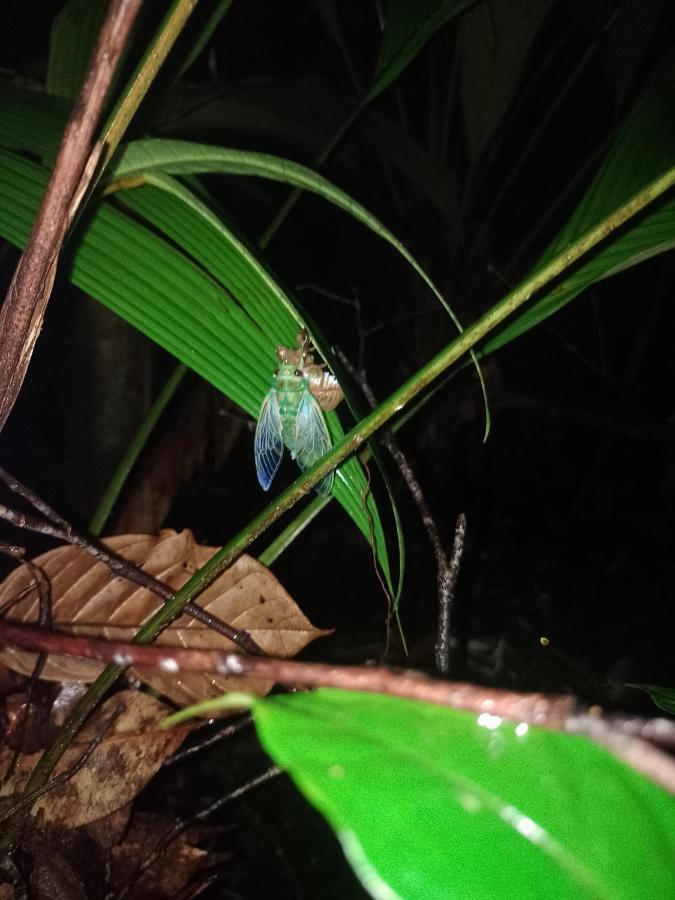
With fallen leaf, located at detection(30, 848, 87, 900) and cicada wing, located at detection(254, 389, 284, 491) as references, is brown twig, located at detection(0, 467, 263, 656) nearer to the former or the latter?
cicada wing, located at detection(254, 389, 284, 491)

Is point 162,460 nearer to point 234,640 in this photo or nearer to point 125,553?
point 125,553

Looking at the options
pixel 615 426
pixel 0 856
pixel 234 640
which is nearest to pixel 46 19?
pixel 234 640

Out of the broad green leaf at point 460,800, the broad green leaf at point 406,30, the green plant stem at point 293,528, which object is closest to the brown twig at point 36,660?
the green plant stem at point 293,528

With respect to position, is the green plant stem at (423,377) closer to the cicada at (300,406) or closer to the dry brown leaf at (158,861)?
the cicada at (300,406)

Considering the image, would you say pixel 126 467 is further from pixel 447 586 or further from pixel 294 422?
pixel 447 586

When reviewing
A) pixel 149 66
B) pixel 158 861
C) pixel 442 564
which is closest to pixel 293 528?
pixel 442 564

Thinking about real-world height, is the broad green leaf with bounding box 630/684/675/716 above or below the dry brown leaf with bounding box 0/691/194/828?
above

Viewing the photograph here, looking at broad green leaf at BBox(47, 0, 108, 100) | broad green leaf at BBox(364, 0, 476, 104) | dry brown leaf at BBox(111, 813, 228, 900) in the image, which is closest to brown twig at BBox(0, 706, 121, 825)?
dry brown leaf at BBox(111, 813, 228, 900)

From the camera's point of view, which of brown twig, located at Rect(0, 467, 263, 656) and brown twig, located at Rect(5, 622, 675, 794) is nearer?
brown twig, located at Rect(5, 622, 675, 794)

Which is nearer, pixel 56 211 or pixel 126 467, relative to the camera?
pixel 56 211
